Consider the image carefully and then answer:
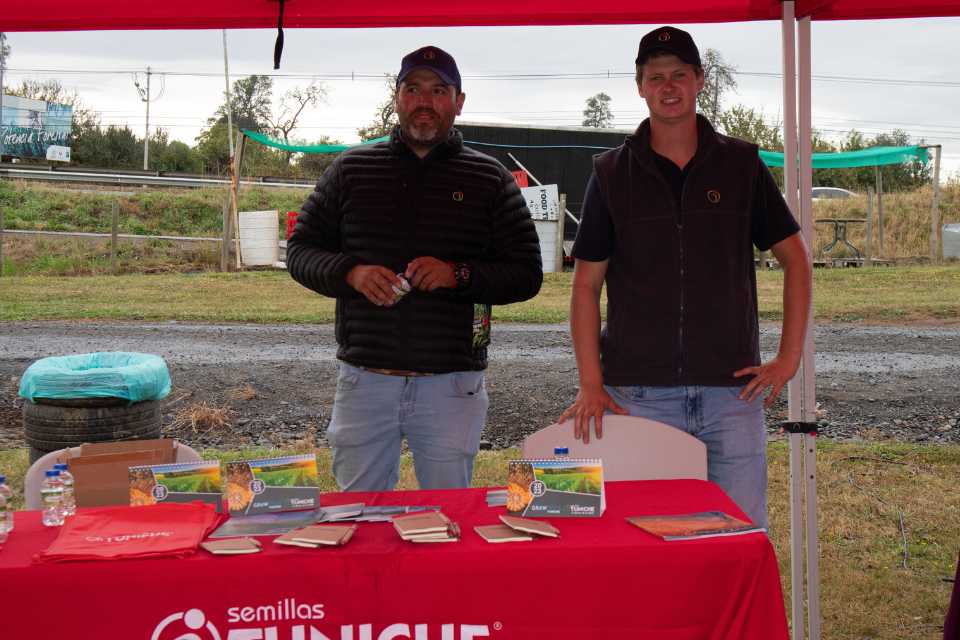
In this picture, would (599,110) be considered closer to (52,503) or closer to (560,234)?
(560,234)

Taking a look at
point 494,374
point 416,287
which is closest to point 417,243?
point 416,287

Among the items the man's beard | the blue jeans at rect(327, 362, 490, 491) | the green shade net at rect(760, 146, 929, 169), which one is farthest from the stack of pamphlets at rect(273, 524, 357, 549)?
the green shade net at rect(760, 146, 929, 169)

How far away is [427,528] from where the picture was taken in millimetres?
1910

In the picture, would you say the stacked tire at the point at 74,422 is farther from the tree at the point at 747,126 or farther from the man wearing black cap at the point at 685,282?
the tree at the point at 747,126

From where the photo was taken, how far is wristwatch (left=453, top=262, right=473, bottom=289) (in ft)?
8.95

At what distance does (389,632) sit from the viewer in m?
1.79

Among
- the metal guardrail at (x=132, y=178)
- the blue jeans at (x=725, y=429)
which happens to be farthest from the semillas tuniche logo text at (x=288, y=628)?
the metal guardrail at (x=132, y=178)

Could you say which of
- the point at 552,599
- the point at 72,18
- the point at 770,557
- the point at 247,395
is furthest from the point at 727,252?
the point at 247,395

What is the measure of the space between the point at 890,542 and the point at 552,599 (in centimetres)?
291

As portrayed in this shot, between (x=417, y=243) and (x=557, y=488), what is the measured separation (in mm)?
1021

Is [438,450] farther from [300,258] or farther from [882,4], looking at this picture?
[882,4]

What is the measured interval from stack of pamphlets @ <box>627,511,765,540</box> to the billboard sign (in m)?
30.9

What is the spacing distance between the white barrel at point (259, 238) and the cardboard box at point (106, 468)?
12.4 meters

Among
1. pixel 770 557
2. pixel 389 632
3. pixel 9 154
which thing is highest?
pixel 9 154
